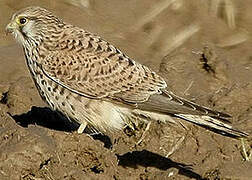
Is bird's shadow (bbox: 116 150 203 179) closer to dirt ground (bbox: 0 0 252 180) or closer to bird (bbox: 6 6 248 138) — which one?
dirt ground (bbox: 0 0 252 180)

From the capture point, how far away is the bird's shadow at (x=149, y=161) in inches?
287

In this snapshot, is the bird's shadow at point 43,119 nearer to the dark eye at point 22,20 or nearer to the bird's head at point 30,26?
the bird's head at point 30,26

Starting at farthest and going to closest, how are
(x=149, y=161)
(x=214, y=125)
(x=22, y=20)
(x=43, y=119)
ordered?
(x=43, y=119) < (x=22, y=20) < (x=149, y=161) < (x=214, y=125)

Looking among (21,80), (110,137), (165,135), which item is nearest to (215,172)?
(165,135)

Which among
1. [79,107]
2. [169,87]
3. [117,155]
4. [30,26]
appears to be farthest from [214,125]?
[30,26]

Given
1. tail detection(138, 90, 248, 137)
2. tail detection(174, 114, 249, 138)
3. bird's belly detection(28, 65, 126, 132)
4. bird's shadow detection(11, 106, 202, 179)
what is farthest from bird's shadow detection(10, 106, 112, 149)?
tail detection(174, 114, 249, 138)

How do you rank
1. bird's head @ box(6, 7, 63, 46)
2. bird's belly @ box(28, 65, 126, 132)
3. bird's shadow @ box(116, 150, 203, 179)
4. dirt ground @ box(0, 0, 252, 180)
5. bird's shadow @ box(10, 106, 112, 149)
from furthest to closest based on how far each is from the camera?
1. bird's shadow @ box(10, 106, 112, 149)
2. bird's head @ box(6, 7, 63, 46)
3. bird's belly @ box(28, 65, 126, 132)
4. bird's shadow @ box(116, 150, 203, 179)
5. dirt ground @ box(0, 0, 252, 180)

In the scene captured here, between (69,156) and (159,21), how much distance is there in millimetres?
5339

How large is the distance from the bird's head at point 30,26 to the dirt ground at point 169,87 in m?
0.76

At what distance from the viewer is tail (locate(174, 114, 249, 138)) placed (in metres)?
7.02

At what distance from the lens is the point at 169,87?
8.74 meters

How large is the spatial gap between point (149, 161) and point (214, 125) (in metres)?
0.72

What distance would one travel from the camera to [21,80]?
906 cm

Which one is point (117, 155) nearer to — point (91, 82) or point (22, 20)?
point (91, 82)
